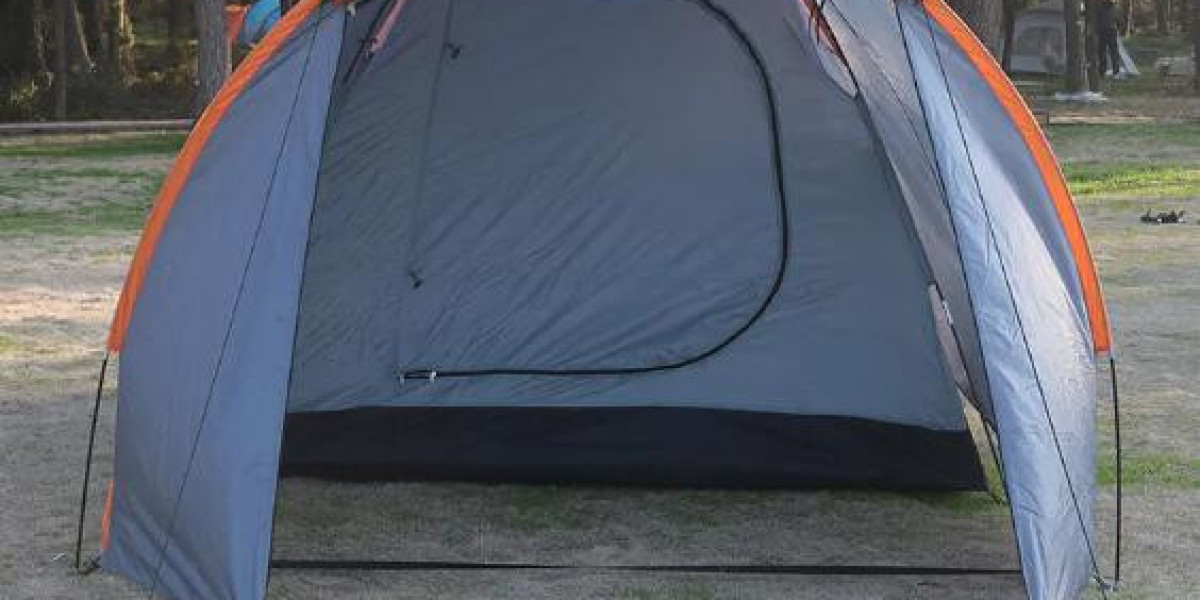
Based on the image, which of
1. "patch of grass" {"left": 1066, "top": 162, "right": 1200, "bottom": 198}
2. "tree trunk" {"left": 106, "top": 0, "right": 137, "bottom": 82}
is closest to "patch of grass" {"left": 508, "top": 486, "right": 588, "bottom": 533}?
"patch of grass" {"left": 1066, "top": 162, "right": 1200, "bottom": 198}

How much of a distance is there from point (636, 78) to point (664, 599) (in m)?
2.04

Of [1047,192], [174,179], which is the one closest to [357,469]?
[174,179]

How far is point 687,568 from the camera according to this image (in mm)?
4980

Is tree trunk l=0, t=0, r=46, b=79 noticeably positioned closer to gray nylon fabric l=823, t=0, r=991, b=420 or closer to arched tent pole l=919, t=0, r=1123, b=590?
gray nylon fabric l=823, t=0, r=991, b=420

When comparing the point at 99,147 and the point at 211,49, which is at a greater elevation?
the point at 211,49

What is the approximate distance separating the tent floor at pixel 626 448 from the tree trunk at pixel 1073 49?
18.6m

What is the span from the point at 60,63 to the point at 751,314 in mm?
18997

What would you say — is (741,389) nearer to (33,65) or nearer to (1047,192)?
(1047,192)

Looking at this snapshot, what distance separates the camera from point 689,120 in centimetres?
611

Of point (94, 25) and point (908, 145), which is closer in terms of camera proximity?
point (908, 145)

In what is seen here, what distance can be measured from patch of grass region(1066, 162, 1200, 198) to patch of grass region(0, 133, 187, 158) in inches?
367

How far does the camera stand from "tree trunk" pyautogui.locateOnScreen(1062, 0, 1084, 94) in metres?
23.7

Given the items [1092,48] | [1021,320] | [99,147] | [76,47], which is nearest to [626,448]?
[1021,320]

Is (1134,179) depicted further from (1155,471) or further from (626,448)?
(626,448)
